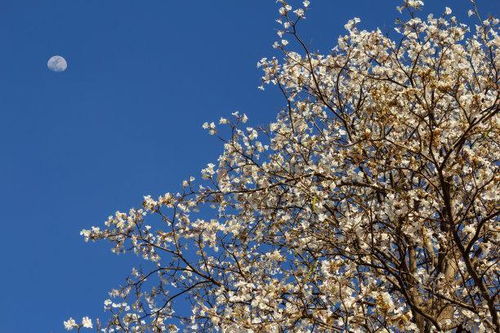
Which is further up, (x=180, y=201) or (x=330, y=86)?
(x=330, y=86)

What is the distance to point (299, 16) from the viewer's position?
9.70m

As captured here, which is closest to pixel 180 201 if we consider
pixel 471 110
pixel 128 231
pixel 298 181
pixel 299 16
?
pixel 128 231

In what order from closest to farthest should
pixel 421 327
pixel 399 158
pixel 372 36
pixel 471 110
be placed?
pixel 471 110 < pixel 399 158 < pixel 421 327 < pixel 372 36

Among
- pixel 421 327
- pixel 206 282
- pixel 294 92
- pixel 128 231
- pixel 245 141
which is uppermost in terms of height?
pixel 294 92

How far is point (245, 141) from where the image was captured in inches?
452

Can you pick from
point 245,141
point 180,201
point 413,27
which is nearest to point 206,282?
point 180,201

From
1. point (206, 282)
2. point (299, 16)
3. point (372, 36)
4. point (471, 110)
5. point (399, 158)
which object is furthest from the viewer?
point (372, 36)

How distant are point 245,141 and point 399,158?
3878mm

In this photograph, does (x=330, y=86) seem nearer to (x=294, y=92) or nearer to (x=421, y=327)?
(x=294, y=92)

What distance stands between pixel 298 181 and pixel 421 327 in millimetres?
2605

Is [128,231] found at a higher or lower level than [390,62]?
lower

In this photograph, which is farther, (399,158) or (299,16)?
(299,16)

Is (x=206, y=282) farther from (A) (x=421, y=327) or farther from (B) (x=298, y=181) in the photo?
(A) (x=421, y=327)

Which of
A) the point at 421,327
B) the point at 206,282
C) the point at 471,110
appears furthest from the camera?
the point at 206,282
